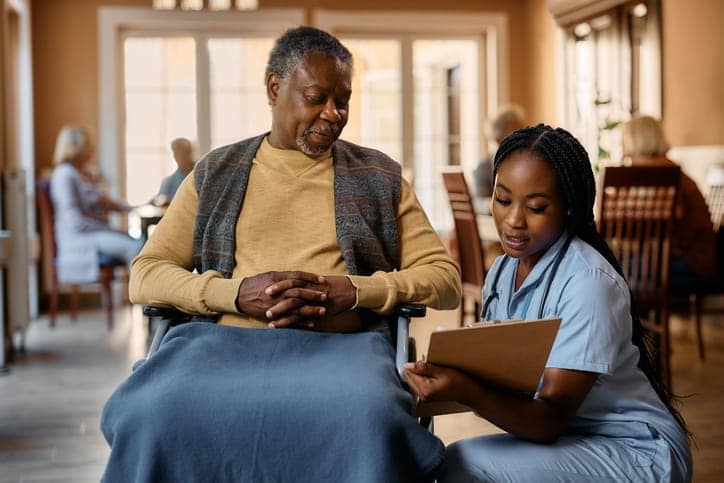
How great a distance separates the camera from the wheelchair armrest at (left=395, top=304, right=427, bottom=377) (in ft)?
7.18

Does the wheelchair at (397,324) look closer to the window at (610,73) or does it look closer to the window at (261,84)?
the window at (610,73)

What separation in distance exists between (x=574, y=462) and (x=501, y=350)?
24 centimetres

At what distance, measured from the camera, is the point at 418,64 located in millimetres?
8750

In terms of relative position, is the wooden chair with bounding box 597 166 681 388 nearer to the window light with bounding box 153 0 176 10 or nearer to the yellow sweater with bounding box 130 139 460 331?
the yellow sweater with bounding box 130 139 460 331

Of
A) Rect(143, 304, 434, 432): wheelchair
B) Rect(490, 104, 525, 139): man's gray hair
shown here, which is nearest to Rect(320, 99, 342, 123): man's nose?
Rect(143, 304, 434, 432): wheelchair

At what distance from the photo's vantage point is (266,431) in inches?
71.7

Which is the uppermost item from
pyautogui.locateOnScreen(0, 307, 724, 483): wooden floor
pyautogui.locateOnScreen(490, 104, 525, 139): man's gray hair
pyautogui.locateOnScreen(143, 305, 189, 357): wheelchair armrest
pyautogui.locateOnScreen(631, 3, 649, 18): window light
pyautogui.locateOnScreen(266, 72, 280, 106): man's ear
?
pyautogui.locateOnScreen(631, 3, 649, 18): window light

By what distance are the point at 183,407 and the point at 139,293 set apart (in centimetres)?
52

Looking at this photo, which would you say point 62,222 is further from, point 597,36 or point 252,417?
point 252,417

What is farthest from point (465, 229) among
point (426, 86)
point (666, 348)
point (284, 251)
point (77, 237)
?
point (426, 86)

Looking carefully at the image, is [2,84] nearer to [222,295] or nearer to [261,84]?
[261,84]


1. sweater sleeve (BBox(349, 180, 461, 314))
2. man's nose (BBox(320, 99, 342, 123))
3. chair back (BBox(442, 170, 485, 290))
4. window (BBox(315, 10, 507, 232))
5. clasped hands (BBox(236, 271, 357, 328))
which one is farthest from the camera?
window (BBox(315, 10, 507, 232))

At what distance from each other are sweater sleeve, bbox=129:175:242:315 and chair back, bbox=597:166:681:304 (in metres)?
2.12

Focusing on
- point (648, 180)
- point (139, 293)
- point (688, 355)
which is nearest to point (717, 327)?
point (688, 355)
